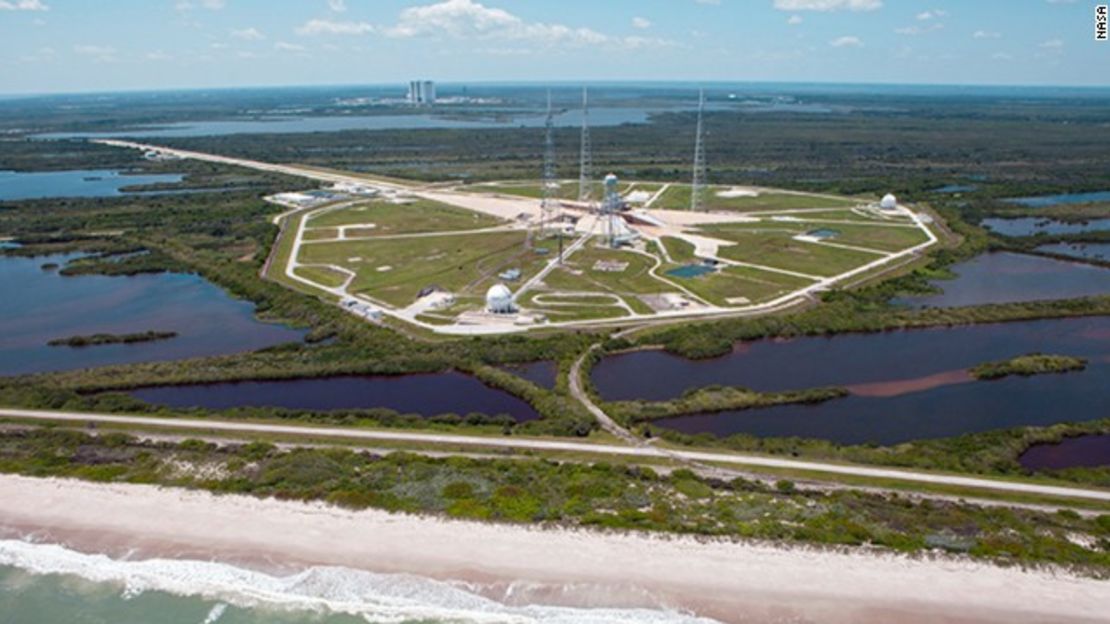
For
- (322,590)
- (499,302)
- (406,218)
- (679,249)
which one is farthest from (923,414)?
(406,218)

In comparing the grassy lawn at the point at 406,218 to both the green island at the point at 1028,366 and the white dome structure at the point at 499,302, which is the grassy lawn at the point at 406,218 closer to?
the white dome structure at the point at 499,302

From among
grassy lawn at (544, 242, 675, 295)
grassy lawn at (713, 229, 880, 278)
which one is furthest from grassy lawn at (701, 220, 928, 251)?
grassy lawn at (544, 242, 675, 295)

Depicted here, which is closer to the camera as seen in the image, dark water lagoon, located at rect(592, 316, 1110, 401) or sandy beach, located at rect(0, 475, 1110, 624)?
sandy beach, located at rect(0, 475, 1110, 624)

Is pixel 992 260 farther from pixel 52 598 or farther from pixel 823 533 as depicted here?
pixel 52 598

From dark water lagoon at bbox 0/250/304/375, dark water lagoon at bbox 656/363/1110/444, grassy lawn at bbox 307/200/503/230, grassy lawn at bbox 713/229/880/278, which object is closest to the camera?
dark water lagoon at bbox 656/363/1110/444

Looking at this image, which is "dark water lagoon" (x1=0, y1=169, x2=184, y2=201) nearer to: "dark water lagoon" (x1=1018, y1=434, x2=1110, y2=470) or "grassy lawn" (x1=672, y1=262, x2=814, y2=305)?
"grassy lawn" (x1=672, y1=262, x2=814, y2=305)

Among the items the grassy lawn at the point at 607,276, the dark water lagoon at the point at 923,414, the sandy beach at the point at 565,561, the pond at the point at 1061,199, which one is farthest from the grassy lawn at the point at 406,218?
the pond at the point at 1061,199
